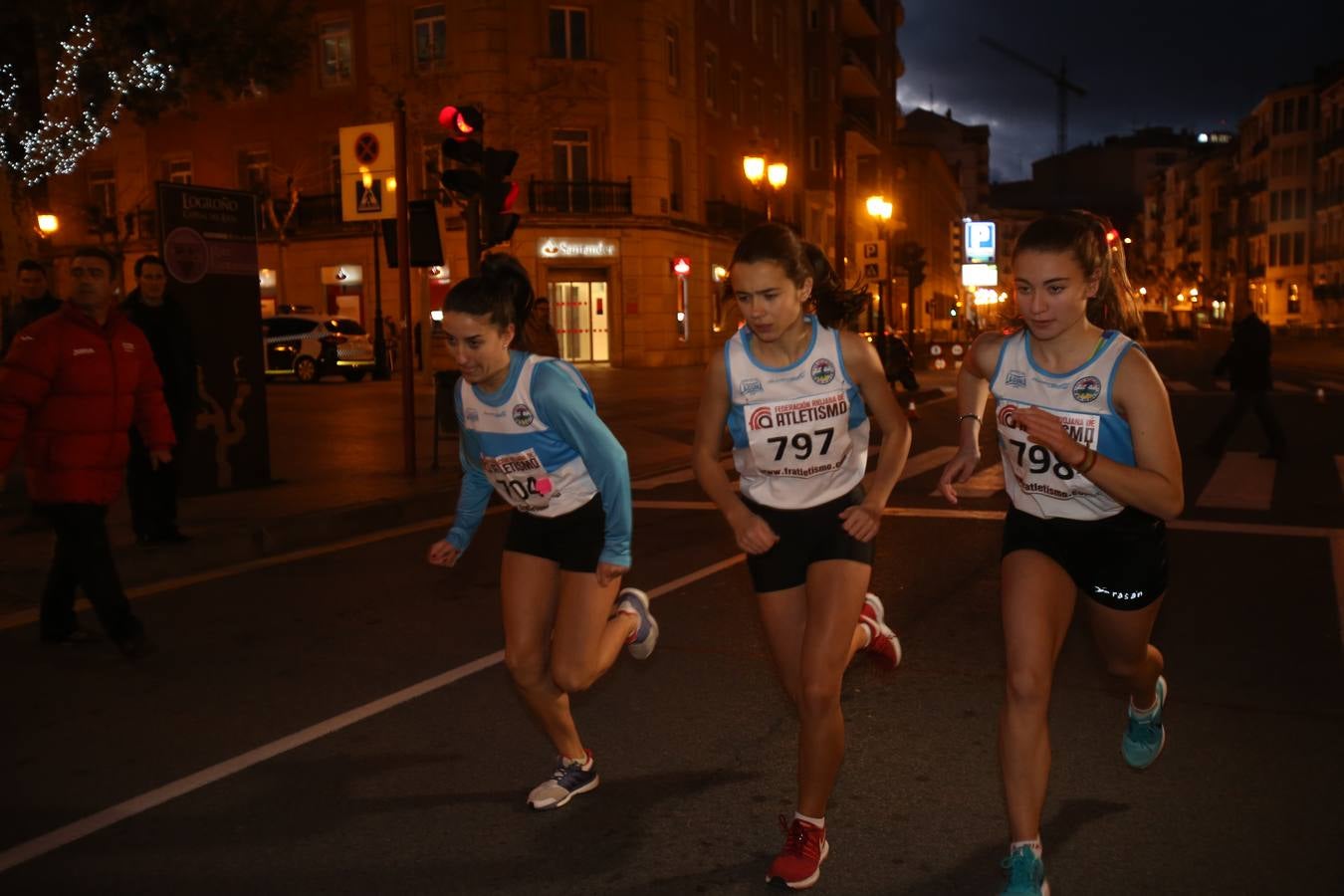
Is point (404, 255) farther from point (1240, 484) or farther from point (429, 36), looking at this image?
point (429, 36)

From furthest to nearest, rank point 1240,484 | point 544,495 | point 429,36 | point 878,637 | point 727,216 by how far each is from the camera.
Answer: point 727,216 → point 429,36 → point 1240,484 → point 878,637 → point 544,495

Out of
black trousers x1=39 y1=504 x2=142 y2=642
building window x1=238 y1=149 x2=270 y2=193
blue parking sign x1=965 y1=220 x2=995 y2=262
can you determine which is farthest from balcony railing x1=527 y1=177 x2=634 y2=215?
blue parking sign x1=965 y1=220 x2=995 y2=262

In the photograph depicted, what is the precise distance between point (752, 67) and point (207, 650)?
39.8 meters

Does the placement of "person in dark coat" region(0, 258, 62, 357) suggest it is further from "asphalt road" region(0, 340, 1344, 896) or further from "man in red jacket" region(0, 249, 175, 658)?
"man in red jacket" region(0, 249, 175, 658)

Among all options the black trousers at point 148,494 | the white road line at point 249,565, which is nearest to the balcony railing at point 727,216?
the white road line at point 249,565

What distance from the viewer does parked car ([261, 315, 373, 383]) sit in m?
29.0

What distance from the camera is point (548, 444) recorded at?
386 centimetres

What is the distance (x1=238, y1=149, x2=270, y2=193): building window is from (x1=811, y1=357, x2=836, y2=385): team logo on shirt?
36.7m

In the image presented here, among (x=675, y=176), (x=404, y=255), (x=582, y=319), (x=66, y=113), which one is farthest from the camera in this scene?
(x=675, y=176)

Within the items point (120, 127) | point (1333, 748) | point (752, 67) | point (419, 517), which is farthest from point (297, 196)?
point (1333, 748)

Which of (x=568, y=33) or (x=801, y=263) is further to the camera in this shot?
(x=568, y=33)

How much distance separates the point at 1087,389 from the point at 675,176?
1361 inches

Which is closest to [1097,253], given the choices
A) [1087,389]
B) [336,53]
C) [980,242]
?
[1087,389]

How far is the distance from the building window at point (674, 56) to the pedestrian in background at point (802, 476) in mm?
33801
